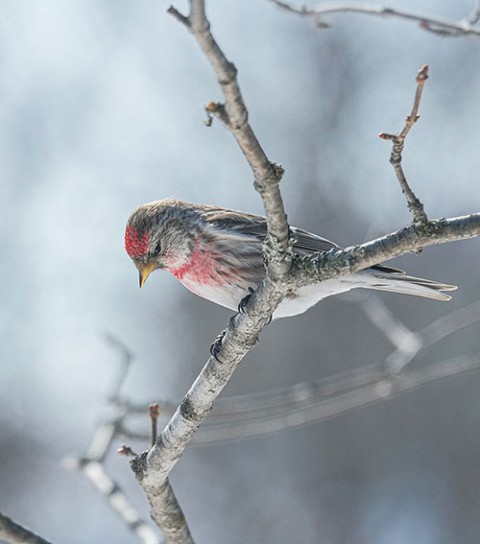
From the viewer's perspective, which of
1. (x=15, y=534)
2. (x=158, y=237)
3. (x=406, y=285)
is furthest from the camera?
(x=158, y=237)

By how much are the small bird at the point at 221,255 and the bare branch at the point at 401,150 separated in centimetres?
122

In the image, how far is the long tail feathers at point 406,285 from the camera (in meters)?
3.41

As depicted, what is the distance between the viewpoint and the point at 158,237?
4105 mm

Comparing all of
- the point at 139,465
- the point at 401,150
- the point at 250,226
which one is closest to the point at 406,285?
the point at 250,226

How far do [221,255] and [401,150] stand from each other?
188 centimetres

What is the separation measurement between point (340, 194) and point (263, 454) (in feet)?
11.0

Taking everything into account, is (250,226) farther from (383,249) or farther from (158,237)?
(383,249)

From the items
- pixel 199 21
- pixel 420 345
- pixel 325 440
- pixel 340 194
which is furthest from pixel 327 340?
pixel 199 21

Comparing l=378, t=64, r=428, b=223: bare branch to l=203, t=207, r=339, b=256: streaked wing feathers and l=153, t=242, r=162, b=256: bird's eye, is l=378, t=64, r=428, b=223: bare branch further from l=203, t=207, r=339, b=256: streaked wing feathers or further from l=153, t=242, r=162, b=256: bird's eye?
l=153, t=242, r=162, b=256: bird's eye

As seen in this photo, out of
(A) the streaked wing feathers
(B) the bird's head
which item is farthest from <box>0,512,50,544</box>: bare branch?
(B) the bird's head

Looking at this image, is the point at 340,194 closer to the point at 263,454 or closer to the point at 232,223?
the point at 263,454

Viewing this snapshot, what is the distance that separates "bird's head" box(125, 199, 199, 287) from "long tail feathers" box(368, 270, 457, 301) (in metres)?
0.93

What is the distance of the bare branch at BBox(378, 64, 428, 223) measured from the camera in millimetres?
1770

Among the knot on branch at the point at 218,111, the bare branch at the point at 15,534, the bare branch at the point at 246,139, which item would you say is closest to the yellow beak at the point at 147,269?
the bare branch at the point at 246,139
